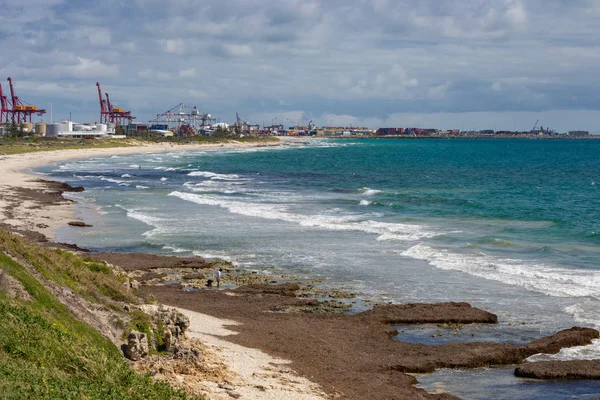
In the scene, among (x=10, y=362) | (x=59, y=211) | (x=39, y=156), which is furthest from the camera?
(x=39, y=156)

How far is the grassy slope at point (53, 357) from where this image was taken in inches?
539

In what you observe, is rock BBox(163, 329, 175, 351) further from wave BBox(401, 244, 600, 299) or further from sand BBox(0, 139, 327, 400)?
wave BBox(401, 244, 600, 299)

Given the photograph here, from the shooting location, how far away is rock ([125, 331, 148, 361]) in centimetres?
1948

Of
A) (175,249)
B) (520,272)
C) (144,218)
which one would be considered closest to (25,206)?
(144,218)

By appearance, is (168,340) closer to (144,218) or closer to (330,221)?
(330,221)

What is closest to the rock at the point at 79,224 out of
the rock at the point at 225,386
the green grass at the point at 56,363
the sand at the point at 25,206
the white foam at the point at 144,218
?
the sand at the point at 25,206

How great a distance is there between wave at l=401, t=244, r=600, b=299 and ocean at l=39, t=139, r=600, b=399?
54mm

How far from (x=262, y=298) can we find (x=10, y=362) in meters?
15.9

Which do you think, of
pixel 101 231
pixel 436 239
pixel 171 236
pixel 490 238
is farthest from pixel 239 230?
pixel 490 238

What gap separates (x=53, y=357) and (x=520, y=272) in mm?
24840

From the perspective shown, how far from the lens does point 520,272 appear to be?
34938 millimetres

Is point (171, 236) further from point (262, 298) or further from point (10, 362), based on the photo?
point (10, 362)

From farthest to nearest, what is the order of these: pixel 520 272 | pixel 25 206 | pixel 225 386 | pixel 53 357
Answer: pixel 25 206, pixel 520 272, pixel 225 386, pixel 53 357

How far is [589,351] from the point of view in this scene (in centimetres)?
2331
